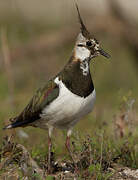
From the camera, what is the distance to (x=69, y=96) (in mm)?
3840

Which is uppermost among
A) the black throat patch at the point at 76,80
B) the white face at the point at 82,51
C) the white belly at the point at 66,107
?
the white face at the point at 82,51

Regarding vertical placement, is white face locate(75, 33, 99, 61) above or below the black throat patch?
above

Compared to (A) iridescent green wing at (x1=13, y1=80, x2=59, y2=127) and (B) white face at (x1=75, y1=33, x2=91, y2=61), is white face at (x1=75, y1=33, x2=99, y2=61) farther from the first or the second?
(A) iridescent green wing at (x1=13, y1=80, x2=59, y2=127)

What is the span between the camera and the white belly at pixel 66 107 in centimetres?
383

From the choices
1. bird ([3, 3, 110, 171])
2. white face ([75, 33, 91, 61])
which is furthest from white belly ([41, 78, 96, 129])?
white face ([75, 33, 91, 61])

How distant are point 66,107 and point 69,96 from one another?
10 centimetres

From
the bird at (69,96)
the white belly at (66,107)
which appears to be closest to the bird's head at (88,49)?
the bird at (69,96)

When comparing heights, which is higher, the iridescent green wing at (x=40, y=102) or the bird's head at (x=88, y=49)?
the bird's head at (x=88, y=49)

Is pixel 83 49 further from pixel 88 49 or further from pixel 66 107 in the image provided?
pixel 66 107

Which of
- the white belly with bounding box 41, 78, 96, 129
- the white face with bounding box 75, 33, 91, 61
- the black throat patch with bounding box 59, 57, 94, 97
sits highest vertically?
the white face with bounding box 75, 33, 91, 61

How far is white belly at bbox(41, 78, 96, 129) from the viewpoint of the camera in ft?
12.6

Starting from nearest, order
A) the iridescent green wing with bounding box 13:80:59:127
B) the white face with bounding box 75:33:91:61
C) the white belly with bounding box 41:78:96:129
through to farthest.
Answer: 1. the white belly with bounding box 41:78:96:129
2. the iridescent green wing with bounding box 13:80:59:127
3. the white face with bounding box 75:33:91:61

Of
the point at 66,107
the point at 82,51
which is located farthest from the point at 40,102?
the point at 82,51

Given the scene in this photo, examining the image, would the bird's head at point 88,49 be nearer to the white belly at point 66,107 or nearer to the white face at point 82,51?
the white face at point 82,51
